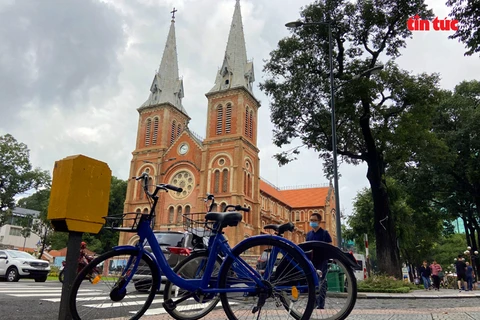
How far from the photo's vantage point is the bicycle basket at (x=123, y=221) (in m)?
3.96

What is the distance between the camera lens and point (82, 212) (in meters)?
3.98

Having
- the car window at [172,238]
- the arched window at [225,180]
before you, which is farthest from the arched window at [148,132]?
the car window at [172,238]

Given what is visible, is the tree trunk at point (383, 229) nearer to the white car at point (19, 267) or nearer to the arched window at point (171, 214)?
the white car at point (19, 267)

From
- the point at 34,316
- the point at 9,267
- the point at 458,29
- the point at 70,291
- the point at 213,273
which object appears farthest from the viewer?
the point at 9,267

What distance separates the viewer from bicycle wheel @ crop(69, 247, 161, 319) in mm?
3859

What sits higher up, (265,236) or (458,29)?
(458,29)

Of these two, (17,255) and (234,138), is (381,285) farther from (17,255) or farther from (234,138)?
(234,138)

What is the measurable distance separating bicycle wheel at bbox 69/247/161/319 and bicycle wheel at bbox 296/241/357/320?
1786 mm

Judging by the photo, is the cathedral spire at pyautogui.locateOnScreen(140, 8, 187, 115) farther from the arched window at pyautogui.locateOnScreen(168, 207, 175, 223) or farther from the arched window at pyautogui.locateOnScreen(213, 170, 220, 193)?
the arched window at pyautogui.locateOnScreen(168, 207, 175, 223)

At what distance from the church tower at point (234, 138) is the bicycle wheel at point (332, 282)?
39091 mm

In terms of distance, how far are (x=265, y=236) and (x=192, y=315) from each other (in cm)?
139

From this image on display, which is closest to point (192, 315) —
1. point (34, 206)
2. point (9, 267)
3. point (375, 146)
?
point (9, 267)

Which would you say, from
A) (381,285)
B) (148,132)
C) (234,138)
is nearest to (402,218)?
(381,285)

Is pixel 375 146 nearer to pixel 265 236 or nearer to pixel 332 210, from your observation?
pixel 265 236
